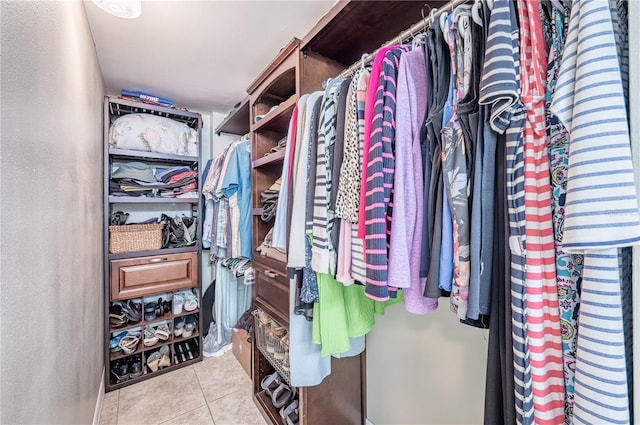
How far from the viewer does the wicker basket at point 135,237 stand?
1846 millimetres

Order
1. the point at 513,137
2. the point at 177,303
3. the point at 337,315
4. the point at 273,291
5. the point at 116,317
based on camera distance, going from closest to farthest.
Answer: the point at 513,137 → the point at 337,315 → the point at 273,291 → the point at 116,317 → the point at 177,303

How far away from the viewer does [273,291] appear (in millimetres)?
1366

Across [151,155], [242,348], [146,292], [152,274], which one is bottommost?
[242,348]

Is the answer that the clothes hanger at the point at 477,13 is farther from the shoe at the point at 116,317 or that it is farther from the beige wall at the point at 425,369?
the shoe at the point at 116,317

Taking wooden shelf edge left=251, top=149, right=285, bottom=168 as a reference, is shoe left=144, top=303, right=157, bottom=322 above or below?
below

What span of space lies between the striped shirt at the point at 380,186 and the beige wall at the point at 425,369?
55 centimetres

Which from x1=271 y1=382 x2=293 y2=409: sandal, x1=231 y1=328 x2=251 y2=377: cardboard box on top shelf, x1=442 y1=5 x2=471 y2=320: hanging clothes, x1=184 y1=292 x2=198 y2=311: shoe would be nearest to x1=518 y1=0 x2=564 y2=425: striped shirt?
x1=442 y1=5 x2=471 y2=320: hanging clothes

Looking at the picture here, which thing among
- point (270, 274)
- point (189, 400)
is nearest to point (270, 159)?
point (270, 274)

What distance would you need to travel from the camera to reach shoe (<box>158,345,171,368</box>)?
1993mm

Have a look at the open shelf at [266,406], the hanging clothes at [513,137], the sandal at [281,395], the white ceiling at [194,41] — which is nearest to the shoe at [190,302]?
the open shelf at [266,406]

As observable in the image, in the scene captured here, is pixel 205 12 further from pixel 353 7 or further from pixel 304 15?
pixel 353 7

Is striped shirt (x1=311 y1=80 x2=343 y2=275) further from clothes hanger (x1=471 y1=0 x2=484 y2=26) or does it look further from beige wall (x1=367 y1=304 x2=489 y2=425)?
beige wall (x1=367 y1=304 x2=489 y2=425)

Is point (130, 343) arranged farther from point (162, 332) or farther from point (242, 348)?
point (242, 348)

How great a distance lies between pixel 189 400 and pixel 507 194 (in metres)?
2.12
